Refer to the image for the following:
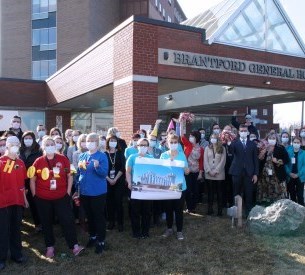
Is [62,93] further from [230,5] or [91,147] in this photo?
[91,147]

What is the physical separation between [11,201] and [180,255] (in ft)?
8.81

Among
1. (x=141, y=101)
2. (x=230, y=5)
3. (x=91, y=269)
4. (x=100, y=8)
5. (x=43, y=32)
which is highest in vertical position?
(x=100, y=8)

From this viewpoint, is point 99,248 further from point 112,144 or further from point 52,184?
point 112,144

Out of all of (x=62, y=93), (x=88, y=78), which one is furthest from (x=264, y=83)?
(x=62, y=93)

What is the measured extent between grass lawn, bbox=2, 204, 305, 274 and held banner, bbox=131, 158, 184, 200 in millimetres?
827

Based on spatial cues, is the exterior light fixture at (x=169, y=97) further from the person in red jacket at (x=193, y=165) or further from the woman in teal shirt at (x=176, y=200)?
the woman in teal shirt at (x=176, y=200)

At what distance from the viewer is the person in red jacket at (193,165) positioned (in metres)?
8.85

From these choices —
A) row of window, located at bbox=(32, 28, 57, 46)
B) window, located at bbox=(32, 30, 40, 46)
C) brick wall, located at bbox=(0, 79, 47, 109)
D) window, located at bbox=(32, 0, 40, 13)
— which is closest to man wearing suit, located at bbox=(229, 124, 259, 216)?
brick wall, located at bbox=(0, 79, 47, 109)

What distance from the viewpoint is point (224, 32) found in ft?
41.2

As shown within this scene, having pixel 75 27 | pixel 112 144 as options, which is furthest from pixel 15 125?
pixel 75 27

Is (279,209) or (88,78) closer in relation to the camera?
(279,209)

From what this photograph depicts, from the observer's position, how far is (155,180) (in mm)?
6746

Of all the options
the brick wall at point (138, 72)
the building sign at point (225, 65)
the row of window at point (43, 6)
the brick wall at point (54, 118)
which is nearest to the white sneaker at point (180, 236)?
the brick wall at point (138, 72)

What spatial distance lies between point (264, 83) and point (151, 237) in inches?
332
